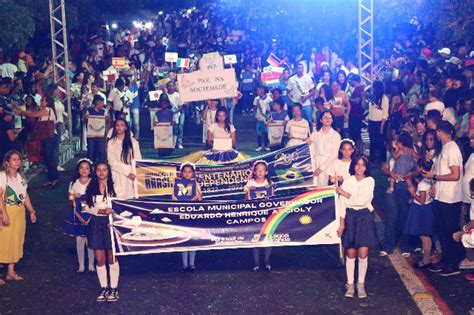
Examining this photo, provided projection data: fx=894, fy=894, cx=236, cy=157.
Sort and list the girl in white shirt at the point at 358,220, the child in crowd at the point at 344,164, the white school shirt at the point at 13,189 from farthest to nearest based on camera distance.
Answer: the child in crowd at the point at 344,164 < the white school shirt at the point at 13,189 < the girl in white shirt at the point at 358,220

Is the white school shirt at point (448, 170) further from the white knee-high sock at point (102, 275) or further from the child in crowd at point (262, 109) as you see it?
the child in crowd at point (262, 109)

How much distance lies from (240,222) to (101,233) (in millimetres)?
1711

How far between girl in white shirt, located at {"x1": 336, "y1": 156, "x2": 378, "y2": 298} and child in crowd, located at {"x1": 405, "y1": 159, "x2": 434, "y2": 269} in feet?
4.36

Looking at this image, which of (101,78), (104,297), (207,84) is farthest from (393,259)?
(101,78)

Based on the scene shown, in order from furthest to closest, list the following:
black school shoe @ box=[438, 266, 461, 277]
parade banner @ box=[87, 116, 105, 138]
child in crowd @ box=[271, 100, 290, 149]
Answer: child in crowd @ box=[271, 100, 290, 149]
parade banner @ box=[87, 116, 105, 138]
black school shoe @ box=[438, 266, 461, 277]

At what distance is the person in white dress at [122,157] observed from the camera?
12789 mm

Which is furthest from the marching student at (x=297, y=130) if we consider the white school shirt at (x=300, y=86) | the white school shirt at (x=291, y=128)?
the white school shirt at (x=300, y=86)

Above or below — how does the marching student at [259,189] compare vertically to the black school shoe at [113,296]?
above

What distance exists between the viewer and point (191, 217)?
10.9 meters

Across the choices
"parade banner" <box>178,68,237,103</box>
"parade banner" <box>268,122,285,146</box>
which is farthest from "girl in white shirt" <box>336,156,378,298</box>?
"parade banner" <box>268,122,285,146</box>

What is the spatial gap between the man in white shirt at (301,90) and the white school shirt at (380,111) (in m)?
2.55

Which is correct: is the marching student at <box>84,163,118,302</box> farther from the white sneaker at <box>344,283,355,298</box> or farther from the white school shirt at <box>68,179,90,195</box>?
the white sneaker at <box>344,283,355,298</box>

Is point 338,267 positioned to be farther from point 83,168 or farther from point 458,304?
point 83,168

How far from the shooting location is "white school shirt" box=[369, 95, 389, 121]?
19391 millimetres
